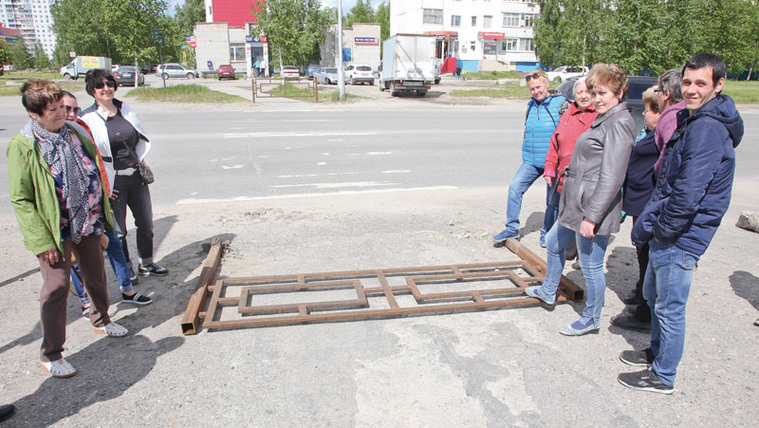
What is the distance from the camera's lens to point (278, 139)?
39.7ft

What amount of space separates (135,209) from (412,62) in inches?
999

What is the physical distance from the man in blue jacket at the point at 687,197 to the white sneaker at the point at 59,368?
3.41 metres

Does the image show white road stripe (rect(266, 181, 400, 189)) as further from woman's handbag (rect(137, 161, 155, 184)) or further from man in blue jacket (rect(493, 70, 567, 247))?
woman's handbag (rect(137, 161, 155, 184))

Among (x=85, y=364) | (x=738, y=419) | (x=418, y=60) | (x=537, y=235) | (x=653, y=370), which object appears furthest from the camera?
(x=418, y=60)

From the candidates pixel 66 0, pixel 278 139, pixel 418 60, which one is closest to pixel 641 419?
pixel 278 139

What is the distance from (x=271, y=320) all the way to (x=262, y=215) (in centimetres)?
281

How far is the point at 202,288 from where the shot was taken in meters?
4.04

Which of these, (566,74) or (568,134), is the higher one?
(566,74)

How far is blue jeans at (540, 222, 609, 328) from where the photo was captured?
11.1 feet

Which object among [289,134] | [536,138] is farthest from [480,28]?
[536,138]

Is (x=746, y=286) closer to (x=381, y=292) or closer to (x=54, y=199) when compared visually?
(x=381, y=292)

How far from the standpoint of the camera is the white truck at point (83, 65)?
4097 centimetres

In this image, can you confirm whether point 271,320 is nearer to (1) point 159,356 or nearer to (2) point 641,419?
(1) point 159,356

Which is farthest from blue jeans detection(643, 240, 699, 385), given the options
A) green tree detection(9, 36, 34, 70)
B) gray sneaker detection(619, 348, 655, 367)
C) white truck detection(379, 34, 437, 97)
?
green tree detection(9, 36, 34, 70)
